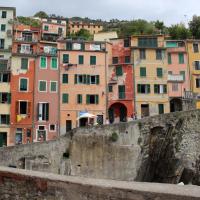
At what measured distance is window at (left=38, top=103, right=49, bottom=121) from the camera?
39000mm

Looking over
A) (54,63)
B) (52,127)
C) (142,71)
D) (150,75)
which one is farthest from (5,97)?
(150,75)

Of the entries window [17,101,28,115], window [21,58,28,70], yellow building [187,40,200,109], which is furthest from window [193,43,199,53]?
window [17,101,28,115]

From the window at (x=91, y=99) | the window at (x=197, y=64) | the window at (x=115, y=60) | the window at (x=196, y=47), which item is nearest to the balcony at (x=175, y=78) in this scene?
the window at (x=197, y=64)

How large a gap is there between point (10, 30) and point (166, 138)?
107 ft

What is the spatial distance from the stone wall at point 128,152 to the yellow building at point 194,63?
55.2ft

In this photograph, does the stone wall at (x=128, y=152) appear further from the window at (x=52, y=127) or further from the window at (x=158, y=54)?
the window at (x=158, y=54)

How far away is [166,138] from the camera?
27.9m

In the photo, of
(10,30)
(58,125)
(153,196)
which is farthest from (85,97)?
(153,196)

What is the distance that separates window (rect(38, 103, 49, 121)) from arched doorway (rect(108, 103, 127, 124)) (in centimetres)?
791

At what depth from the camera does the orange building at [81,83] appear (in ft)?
131

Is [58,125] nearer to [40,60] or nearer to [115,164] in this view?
[40,60]

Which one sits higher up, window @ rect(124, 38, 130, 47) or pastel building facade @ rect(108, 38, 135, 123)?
window @ rect(124, 38, 130, 47)

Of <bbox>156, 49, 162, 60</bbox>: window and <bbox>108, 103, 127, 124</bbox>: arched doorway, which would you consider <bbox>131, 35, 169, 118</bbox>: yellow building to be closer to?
<bbox>156, 49, 162, 60</bbox>: window

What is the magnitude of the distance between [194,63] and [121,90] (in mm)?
10750
